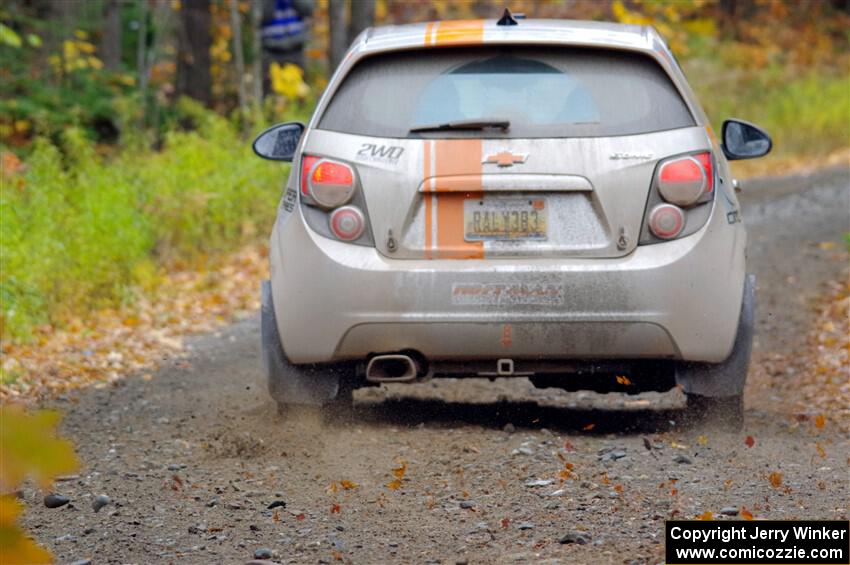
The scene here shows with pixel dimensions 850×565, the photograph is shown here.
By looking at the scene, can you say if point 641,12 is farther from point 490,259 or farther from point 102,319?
point 490,259

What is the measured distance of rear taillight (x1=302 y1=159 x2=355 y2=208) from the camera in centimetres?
593

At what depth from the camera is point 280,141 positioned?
710 centimetres

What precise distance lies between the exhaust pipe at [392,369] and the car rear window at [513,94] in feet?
3.04

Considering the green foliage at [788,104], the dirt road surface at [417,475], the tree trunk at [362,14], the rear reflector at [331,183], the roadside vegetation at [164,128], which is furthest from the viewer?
the green foliage at [788,104]

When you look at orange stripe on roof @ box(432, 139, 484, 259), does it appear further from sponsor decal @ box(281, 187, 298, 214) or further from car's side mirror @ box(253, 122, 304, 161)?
car's side mirror @ box(253, 122, 304, 161)

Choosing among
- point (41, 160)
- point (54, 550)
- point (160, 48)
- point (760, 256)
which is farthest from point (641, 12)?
point (54, 550)

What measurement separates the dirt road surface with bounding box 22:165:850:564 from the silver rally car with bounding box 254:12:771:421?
1.29 ft

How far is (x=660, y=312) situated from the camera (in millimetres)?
5855

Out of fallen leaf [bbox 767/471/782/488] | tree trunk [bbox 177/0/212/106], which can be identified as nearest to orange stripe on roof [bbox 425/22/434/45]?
fallen leaf [bbox 767/471/782/488]

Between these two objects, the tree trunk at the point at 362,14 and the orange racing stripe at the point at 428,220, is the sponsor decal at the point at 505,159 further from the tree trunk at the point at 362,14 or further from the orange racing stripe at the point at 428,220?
the tree trunk at the point at 362,14

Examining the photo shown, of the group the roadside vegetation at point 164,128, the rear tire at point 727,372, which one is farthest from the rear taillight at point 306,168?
the roadside vegetation at point 164,128

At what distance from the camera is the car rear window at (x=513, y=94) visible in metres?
5.98

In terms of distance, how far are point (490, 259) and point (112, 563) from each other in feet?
7.13

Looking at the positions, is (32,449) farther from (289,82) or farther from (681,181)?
(289,82)
